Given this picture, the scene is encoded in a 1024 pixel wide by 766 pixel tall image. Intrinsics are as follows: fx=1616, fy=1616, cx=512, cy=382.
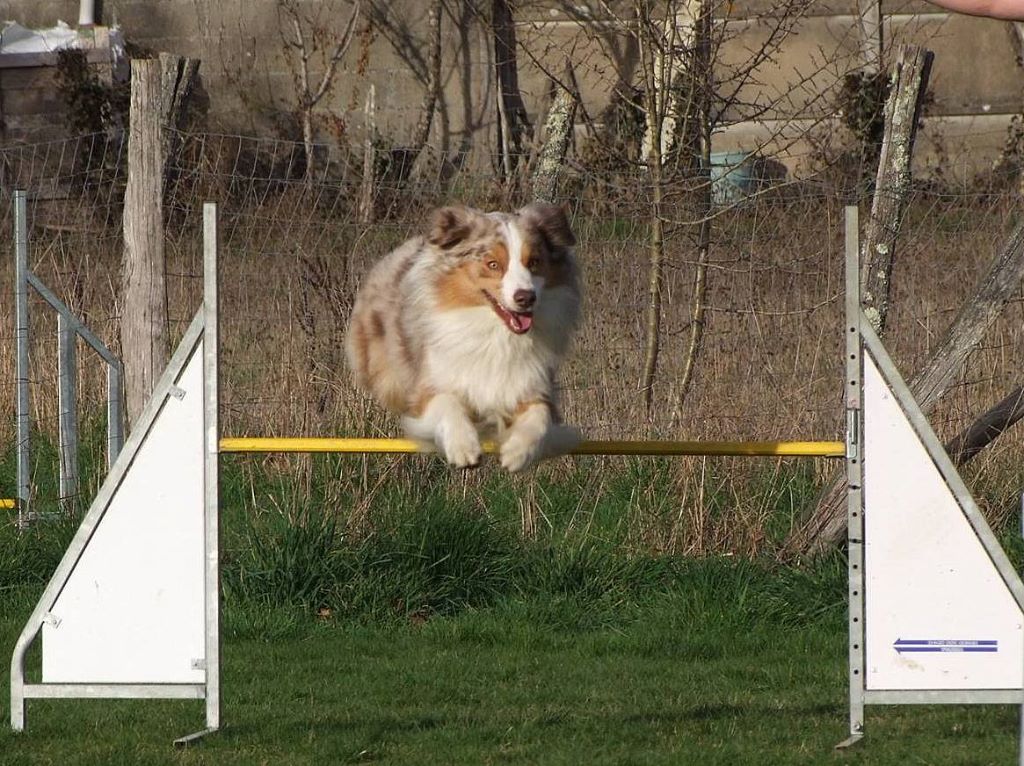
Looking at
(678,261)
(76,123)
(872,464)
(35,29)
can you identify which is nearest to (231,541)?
(678,261)

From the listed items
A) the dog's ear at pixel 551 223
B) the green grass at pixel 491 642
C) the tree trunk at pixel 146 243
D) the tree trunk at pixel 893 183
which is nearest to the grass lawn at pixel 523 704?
the green grass at pixel 491 642

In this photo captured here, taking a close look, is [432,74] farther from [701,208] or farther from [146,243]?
[146,243]

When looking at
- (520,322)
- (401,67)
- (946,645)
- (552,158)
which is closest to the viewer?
(946,645)

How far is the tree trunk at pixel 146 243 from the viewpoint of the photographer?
683 centimetres

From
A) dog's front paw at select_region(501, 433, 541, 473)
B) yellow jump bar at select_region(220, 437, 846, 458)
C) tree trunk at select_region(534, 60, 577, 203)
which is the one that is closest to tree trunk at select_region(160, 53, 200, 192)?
tree trunk at select_region(534, 60, 577, 203)

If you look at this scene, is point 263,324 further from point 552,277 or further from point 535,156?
point 552,277

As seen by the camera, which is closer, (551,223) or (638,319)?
(551,223)

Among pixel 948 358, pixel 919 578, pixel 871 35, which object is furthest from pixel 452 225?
pixel 871 35

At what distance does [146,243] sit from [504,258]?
102 inches

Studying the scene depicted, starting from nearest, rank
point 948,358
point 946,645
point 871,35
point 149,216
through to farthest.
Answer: point 946,645 → point 948,358 → point 149,216 → point 871,35

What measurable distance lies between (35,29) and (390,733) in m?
13.0

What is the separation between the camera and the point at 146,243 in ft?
22.4

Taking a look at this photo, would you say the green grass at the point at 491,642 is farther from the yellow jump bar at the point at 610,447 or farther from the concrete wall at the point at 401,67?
the concrete wall at the point at 401,67

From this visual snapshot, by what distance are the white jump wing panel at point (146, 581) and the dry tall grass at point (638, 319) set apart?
8.44 ft
